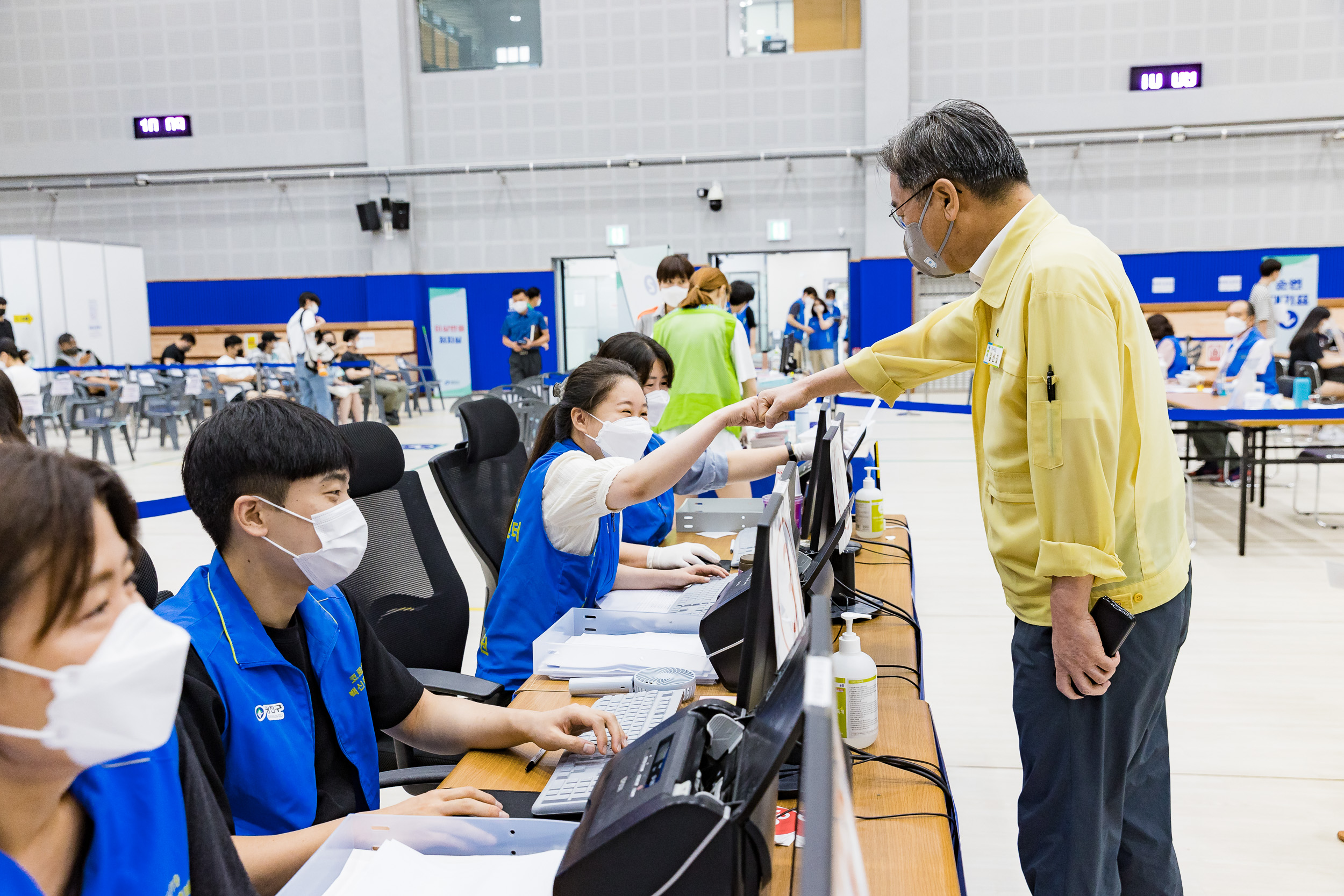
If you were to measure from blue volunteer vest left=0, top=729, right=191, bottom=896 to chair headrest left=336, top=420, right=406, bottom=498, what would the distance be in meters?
1.30

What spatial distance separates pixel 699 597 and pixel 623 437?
0.44 metres

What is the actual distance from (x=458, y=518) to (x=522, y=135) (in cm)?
1206

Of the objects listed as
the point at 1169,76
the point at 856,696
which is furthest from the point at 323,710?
the point at 1169,76

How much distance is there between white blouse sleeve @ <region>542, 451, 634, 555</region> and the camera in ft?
6.77

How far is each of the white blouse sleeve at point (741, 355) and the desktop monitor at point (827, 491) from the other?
271cm

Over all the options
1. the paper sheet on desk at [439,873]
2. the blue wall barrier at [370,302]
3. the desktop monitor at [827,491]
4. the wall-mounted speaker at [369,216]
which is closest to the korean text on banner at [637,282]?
the desktop monitor at [827,491]

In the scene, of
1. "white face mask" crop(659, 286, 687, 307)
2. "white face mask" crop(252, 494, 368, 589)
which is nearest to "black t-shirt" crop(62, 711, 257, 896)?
"white face mask" crop(252, 494, 368, 589)

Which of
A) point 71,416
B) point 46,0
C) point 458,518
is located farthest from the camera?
point 46,0

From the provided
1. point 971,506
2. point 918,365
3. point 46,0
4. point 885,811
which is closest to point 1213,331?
point 971,506

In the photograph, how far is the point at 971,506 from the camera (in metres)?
6.31

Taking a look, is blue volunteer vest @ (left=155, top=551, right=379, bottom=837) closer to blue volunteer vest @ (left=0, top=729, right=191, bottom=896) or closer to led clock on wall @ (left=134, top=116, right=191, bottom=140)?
blue volunteer vest @ (left=0, top=729, right=191, bottom=896)

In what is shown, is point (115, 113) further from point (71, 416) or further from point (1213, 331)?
point (1213, 331)

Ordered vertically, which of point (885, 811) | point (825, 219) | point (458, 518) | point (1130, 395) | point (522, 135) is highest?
point (522, 135)

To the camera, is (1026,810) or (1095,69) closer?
(1026,810)
